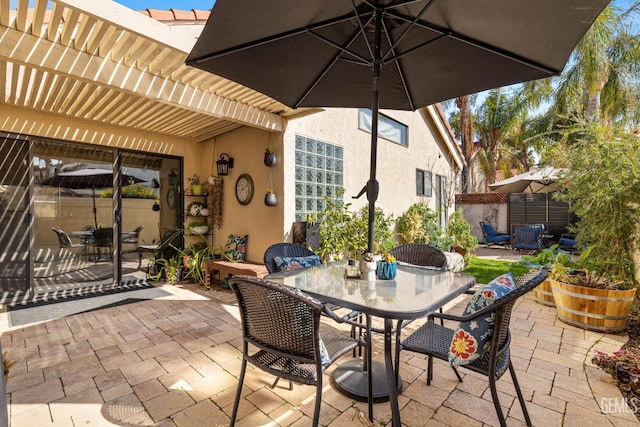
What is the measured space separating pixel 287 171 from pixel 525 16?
11.7ft

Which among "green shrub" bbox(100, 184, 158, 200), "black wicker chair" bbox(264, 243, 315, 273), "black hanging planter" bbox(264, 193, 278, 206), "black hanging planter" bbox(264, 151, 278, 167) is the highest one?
"black hanging planter" bbox(264, 151, 278, 167)

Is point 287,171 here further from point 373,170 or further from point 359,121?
point 373,170

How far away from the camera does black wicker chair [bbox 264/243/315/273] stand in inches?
118

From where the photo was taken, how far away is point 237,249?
5.32m

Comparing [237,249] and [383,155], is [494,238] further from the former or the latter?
[237,249]

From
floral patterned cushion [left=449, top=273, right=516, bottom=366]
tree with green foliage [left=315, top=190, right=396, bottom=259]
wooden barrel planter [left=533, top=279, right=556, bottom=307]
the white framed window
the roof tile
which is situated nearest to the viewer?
floral patterned cushion [left=449, top=273, right=516, bottom=366]

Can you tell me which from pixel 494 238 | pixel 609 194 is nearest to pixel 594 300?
pixel 609 194

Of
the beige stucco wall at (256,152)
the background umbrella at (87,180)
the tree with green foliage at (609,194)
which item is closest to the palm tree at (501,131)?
the beige stucco wall at (256,152)

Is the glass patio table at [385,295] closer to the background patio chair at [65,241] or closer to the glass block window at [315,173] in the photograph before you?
the glass block window at [315,173]

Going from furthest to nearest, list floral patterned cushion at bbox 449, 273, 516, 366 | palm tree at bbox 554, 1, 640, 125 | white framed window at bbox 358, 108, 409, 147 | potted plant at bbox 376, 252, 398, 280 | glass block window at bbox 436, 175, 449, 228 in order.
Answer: glass block window at bbox 436, 175, 449, 228, palm tree at bbox 554, 1, 640, 125, white framed window at bbox 358, 108, 409, 147, potted plant at bbox 376, 252, 398, 280, floral patterned cushion at bbox 449, 273, 516, 366

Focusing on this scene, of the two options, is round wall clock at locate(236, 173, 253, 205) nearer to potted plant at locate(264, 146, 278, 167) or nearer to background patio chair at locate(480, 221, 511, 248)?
potted plant at locate(264, 146, 278, 167)

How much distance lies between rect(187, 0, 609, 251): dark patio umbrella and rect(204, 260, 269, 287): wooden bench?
99.6 inches

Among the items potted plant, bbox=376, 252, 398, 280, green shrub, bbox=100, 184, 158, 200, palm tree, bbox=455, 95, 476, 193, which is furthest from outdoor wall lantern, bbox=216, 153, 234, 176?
palm tree, bbox=455, 95, 476, 193

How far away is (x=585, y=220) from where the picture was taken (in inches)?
169
